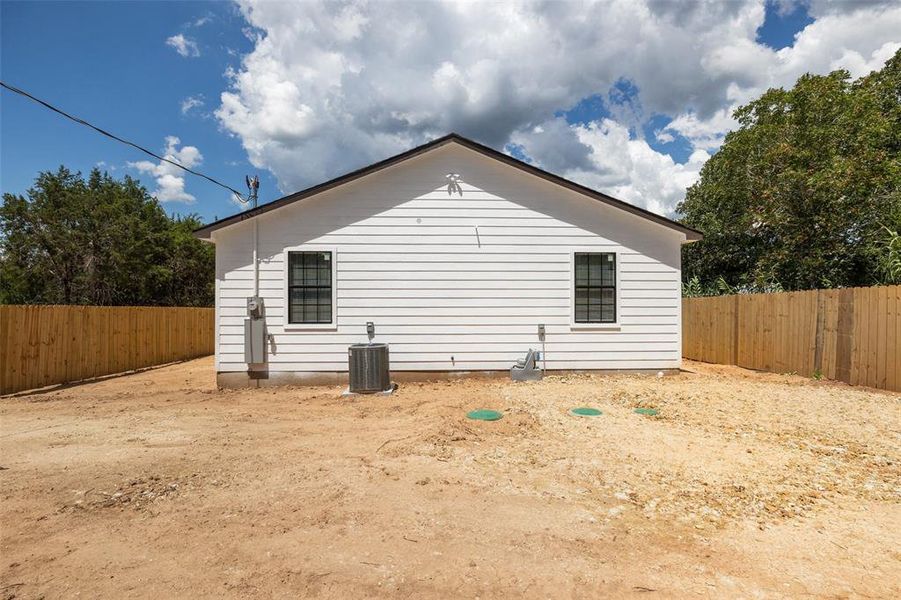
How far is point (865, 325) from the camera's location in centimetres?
856

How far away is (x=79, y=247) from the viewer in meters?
21.5

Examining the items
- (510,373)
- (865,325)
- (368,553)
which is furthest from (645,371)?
(368,553)

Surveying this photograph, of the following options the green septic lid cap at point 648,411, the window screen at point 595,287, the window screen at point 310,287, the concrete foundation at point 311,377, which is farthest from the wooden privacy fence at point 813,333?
the window screen at point 310,287

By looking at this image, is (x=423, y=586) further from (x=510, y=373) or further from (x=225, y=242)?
(x=225, y=242)

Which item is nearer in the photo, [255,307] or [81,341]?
[255,307]

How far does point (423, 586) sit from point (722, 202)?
919 inches

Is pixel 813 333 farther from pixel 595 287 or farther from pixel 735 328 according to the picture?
pixel 595 287

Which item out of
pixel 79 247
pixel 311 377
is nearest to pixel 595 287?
pixel 311 377

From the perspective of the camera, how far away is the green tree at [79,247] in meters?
21.3

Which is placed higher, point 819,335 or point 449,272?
point 449,272

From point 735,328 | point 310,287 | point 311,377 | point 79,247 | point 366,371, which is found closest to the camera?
point 366,371

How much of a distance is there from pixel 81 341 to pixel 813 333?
55.2 ft

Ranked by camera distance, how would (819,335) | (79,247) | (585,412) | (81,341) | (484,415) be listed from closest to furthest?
(484,415), (585,412), (819,335), (81,341), (79,247)

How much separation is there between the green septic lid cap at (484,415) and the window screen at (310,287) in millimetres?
4166
